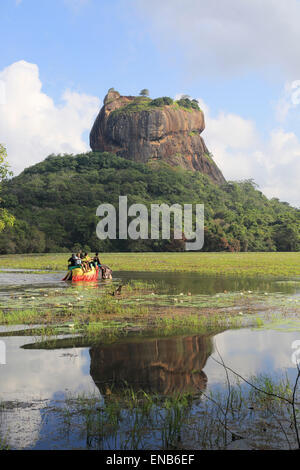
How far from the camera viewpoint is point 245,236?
78.0m

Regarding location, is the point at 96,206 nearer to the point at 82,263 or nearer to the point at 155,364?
the point at 82,263

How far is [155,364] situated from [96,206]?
74961 millimetres

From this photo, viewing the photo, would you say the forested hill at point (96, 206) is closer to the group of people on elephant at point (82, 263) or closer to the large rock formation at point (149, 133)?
the large rock formation at point (149, 133)

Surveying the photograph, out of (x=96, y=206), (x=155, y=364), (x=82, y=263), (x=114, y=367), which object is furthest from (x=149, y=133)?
(x=114, y=367)

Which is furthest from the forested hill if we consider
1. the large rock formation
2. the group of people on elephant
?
the group of people on elephant

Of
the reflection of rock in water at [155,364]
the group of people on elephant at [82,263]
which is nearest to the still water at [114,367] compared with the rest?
the reflection of rock in water at [155,364]

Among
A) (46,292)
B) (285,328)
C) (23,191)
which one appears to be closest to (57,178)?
(23,191)

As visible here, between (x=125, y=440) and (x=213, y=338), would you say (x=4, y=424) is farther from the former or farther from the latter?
(x=213, y=338)

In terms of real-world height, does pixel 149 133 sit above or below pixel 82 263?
above

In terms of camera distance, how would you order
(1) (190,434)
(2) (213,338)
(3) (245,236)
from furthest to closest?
(3) (245,236)
(2) (213,338)
(1) (190,434)

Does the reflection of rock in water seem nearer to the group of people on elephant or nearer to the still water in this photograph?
the still water

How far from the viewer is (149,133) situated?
138 m

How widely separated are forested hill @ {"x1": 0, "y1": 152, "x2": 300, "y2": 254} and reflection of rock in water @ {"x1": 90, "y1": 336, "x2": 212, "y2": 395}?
56.4 meters
